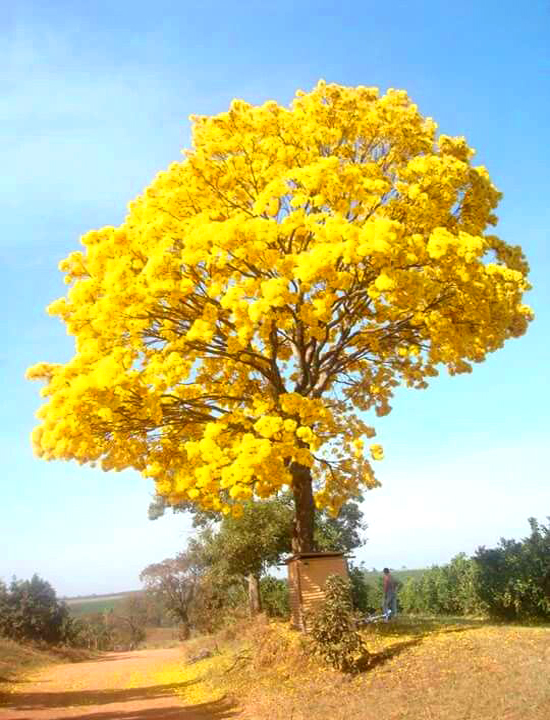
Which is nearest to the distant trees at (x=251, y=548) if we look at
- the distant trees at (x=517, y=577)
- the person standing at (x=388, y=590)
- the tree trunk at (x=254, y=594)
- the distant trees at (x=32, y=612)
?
the tree trunk at (x=254, y=594)

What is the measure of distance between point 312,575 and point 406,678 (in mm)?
4398

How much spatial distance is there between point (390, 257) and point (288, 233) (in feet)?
7.26

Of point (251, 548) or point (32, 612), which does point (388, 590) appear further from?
point (32, 612)

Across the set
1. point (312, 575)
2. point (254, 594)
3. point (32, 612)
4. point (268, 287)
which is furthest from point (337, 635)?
point (32, 612)

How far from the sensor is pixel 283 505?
2677 centimetres

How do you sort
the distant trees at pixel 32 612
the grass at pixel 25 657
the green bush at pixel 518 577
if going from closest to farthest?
the green bush at pixel 518 577 < the grass at pixel 25 657 < the distant trees at pixel 32 612

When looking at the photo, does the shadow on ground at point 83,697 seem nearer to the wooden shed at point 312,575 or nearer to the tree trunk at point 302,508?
the wooden shed at point 312,575

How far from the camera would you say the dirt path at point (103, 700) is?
1239 centimetres

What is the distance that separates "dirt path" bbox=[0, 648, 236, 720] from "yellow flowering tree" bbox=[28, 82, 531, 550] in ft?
14.5

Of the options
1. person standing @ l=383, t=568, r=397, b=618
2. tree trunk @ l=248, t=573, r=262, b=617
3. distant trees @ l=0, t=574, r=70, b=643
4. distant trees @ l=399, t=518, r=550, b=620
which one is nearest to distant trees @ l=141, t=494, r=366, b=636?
tree trunk @ l=248, t=573, r=262, b=617

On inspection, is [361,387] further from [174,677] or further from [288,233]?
[174,677]

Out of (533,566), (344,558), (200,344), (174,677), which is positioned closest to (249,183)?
(200,344)

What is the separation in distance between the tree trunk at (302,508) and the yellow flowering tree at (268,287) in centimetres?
6

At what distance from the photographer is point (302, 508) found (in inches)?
581
